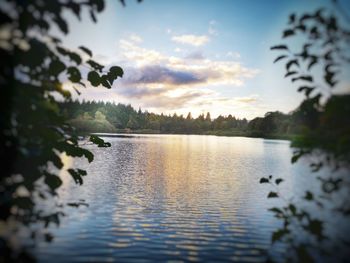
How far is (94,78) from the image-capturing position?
15.7 ft

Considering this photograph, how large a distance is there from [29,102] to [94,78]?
1389 mm

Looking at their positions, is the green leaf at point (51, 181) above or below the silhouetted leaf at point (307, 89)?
below

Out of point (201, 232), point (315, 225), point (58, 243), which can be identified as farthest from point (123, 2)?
point (201, 232)

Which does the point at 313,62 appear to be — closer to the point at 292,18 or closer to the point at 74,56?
the point at 292,18

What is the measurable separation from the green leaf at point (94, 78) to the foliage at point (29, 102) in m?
0.20

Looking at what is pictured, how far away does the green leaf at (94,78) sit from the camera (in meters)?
4.74

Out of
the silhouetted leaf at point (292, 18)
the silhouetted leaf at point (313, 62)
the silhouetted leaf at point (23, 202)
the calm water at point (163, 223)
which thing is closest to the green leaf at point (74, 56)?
the silhouetted leaf at point (23, 202)

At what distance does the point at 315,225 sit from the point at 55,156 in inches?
163

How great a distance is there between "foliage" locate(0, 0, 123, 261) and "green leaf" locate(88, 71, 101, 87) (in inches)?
7.8

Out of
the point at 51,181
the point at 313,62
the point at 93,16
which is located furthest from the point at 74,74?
the point at 313,62

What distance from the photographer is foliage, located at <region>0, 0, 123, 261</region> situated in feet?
10.8

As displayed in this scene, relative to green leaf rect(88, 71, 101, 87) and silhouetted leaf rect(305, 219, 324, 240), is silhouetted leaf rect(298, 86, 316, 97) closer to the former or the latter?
silhouetted leaf rect(305, 219, 324, 240)

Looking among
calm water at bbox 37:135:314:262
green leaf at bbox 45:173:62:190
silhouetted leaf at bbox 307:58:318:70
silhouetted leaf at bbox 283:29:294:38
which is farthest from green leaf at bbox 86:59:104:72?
calm water at bbox 37:135:314:262

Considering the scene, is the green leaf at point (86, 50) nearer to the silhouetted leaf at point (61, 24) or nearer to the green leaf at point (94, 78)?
the silhouetted leaf at point (61, 24)
